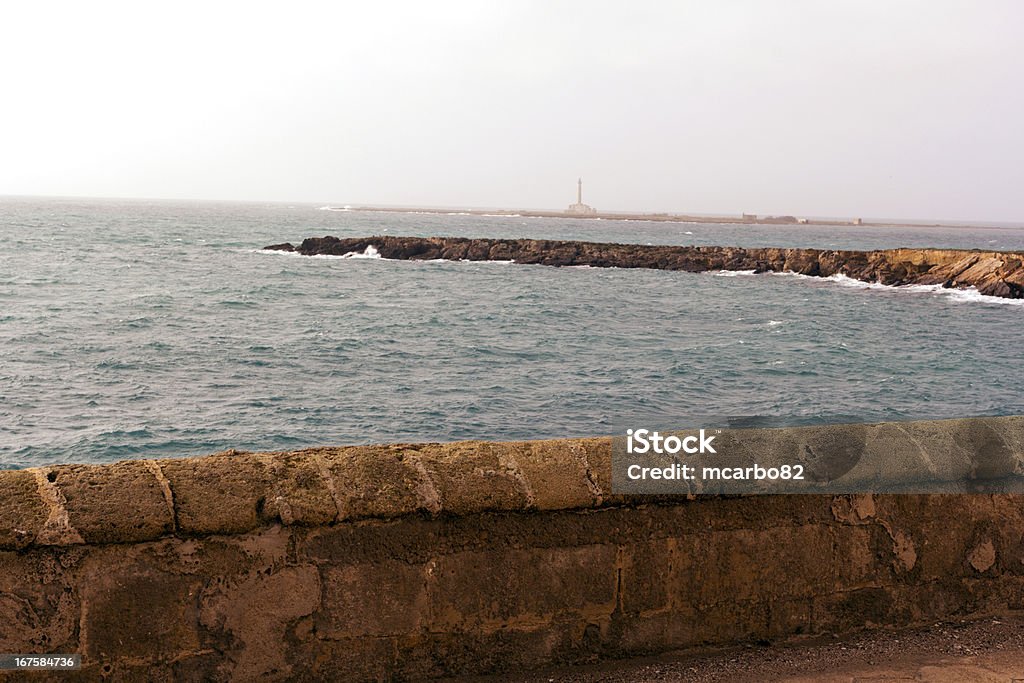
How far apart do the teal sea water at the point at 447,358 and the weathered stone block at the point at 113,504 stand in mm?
12850

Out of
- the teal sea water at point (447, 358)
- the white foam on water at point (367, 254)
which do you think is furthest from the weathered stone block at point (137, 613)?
the white foam on water at point (367, 254)

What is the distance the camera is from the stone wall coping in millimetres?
2818

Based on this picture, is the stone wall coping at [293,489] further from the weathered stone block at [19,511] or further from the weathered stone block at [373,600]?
the weathered stone block at [373,600]

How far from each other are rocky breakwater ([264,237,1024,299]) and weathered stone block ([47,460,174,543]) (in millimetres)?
50213

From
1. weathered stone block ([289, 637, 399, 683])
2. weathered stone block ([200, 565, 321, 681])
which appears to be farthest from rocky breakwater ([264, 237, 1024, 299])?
weathered stone block ([200, 565, 321, 681])

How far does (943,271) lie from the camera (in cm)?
5206

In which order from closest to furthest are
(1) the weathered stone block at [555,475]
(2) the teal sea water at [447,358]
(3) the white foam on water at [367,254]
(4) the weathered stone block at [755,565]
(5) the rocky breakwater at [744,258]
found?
1. (1) the weathered stone block at [555,475]
2. (4) the weathered stone block at [755,565]
3. (2) the teal sea water at [447,358]
4. (5) the rocky breakwater at [744,258]
5. (3) the white foam on water at [367,254]

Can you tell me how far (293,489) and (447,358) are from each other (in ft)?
75.3

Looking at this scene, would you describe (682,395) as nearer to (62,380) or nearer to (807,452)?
(62,380)

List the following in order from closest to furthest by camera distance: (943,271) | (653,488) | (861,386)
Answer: (653,488)
(861,386)
(943,271)

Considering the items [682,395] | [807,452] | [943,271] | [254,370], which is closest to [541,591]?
[807,452]

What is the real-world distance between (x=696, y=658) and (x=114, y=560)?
209cm

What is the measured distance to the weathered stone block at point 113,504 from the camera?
2.81m

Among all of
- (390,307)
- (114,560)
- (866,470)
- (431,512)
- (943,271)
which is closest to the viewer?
(114,560)
